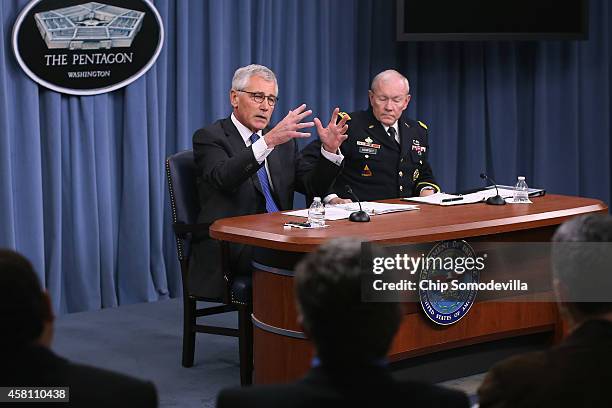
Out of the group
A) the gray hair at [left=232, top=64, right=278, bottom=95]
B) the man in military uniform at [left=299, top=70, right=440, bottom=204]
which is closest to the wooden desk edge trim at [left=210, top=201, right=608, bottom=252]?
the gray hair at [left=232, top=64, right=278, bottom=95]

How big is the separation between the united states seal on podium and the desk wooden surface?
0.10 meters

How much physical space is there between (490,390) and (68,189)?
4.10m

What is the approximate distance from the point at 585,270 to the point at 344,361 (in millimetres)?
533

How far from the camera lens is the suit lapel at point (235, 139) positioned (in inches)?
182

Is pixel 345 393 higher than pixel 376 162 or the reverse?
the reverse

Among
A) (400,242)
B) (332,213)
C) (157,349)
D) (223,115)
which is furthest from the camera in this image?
Answer: (223,115)

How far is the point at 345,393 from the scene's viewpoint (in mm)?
1628

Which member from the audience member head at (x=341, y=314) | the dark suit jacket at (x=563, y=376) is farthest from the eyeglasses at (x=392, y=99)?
the audience member head at (x=341, y=314)

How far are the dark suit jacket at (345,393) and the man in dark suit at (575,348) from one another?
206 millimetres

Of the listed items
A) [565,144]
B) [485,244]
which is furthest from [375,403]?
[565,144]

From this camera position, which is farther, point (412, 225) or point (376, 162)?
point (376, 162)

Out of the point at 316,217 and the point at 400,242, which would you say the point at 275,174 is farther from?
the point at 400,242

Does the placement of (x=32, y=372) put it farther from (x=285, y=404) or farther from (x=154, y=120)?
(x=154, y=120)

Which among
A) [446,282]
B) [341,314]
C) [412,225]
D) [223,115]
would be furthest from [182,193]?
[341,314]
